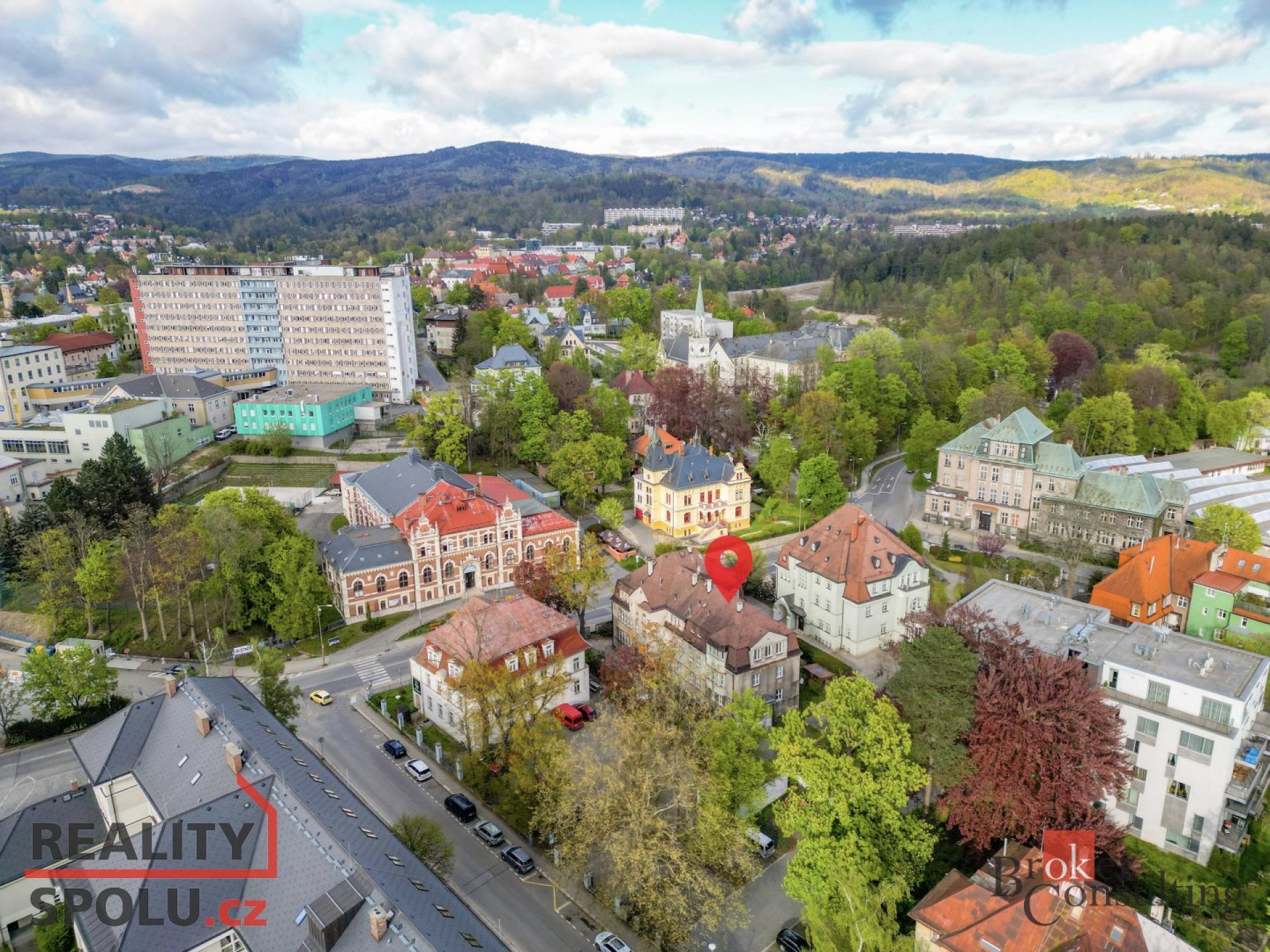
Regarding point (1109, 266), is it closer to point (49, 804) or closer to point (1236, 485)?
point (1236, 485)

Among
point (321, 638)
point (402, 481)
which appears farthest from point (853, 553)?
point (402, 481)

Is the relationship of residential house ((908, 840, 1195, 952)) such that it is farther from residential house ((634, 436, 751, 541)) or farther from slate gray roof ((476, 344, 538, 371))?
slate gray roof ((476, 344, 538, 371))

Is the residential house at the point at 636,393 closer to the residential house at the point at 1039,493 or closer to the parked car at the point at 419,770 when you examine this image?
the residential house at the point at 1039,493

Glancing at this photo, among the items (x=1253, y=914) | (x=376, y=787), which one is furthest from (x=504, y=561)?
(x=1253, y=914)

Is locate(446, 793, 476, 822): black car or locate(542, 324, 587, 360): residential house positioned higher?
locate(542, 324, 587, 360): residential house

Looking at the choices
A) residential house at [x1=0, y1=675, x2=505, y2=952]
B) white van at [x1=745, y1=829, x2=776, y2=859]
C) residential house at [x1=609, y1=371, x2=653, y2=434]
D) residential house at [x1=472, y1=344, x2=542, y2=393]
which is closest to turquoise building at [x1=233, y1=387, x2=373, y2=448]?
residential house at [x1=472, y1=344, x2=542, y2=393]

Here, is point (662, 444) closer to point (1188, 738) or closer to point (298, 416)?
point (298, 416)

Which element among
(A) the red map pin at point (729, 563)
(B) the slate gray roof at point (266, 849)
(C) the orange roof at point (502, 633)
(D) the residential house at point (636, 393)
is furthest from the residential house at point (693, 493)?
(B) the slate gray roof at point (266, 849)
